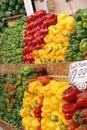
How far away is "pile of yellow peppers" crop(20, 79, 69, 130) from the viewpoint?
317 centimetres

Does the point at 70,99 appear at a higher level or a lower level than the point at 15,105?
higher

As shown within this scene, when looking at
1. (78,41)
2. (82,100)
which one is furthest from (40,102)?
(82,100)

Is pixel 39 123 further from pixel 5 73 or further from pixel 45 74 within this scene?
pixel 5 73

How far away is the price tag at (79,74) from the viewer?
3.19 meters

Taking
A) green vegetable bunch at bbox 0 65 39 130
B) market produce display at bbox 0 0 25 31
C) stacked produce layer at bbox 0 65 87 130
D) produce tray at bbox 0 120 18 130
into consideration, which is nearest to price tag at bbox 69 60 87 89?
stacked produce layer at bbox 0 65 87 130

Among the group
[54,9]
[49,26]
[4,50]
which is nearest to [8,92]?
[49,26]

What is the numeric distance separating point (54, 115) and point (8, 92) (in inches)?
→ 78.4

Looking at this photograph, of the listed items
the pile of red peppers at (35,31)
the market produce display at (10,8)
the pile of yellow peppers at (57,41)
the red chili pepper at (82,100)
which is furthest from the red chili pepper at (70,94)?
the market produce display at (10,8)

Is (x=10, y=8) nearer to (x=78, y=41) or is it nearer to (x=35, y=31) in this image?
(x=35, y=31)

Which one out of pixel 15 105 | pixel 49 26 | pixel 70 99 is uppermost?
pixel 49 26

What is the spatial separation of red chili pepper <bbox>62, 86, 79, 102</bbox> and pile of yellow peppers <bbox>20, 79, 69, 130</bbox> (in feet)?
0.33

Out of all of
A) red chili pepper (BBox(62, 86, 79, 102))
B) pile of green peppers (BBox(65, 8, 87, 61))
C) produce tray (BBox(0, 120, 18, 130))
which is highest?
pile of green peppers (BBox(65, 8, 87, 61))

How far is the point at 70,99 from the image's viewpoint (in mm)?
2990

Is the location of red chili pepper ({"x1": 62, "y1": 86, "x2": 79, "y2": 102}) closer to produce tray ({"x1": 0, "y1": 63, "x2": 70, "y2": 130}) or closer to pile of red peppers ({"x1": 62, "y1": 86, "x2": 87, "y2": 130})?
pile of red peppers ({"x1": 62, "y1": 86, "x2": 87, "y2": 130})
